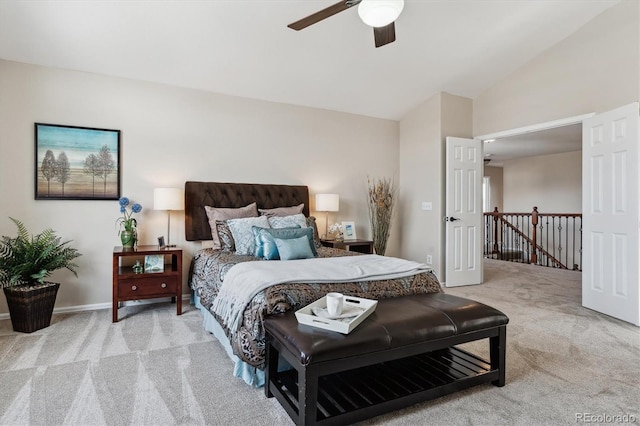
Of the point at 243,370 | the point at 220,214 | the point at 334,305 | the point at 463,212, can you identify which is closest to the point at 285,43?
the point at 220,214

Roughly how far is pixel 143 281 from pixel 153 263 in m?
0.21

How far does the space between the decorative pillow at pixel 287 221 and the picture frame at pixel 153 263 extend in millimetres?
1189

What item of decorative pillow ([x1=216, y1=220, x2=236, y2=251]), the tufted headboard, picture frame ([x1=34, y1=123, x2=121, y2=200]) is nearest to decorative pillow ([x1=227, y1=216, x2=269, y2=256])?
decorative pillow ([x1=216, y1=220, x2=236, y2=251])

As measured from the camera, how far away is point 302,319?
1862 millimetres

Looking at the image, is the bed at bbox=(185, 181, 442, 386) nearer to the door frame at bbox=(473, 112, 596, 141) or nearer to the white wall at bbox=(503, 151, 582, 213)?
the door frame at bbox=(473, 112, 596, 141)

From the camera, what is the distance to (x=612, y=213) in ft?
11.7

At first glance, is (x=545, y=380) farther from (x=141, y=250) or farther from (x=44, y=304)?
(x=44, y=304)

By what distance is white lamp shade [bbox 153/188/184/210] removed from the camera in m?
3.77

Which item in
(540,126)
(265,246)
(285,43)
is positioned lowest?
(265,246)

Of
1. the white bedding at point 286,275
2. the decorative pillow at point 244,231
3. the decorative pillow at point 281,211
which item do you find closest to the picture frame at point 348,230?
the decorative pillow at point 281,211

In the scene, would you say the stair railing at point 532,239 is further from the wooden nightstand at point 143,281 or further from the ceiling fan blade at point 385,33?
the wooden nightstand at point 143,281

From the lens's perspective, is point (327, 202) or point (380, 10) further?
point (327, 202)

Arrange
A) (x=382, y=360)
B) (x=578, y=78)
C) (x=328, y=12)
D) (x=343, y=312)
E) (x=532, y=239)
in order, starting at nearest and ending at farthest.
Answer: (x=382, y=360), (x=343, y=312), (x=328, y=12), (x=578, y=78), (x=532, y=239)
